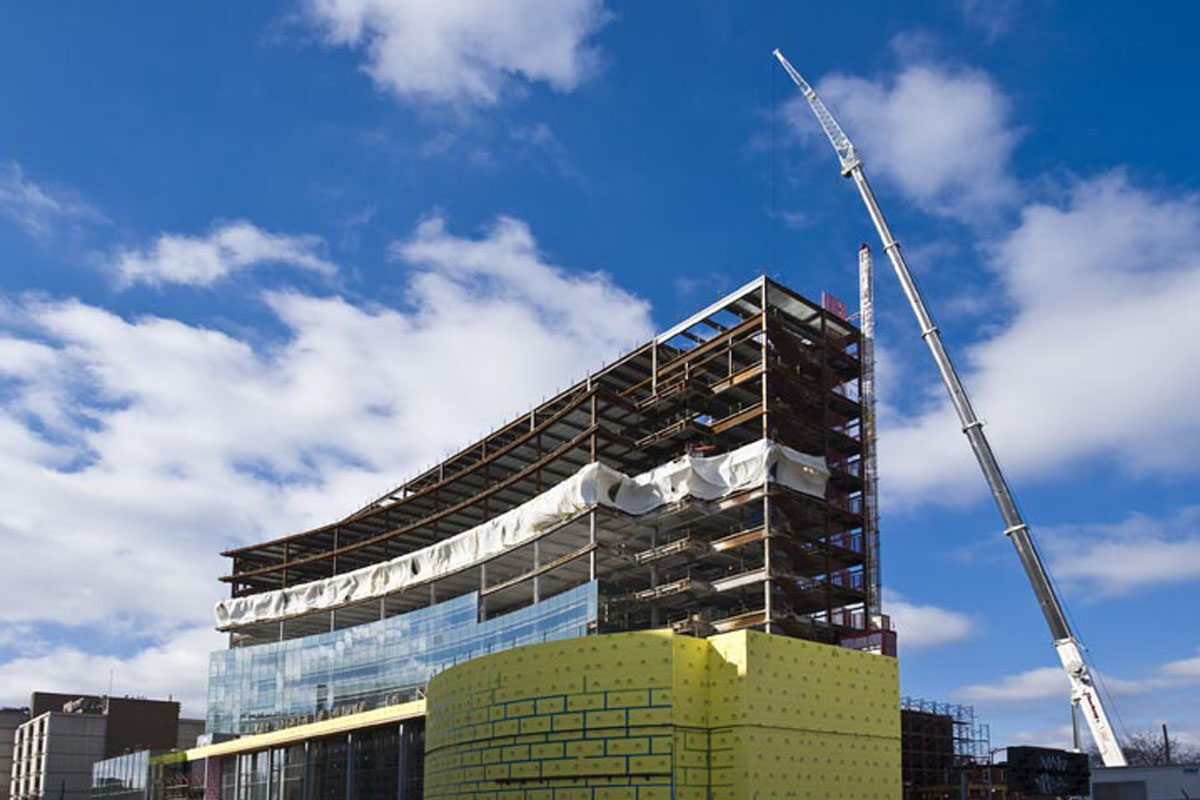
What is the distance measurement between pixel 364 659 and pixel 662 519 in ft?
128

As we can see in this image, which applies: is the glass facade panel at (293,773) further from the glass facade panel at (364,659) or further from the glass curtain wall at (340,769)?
the glass facade panel at (364,659)

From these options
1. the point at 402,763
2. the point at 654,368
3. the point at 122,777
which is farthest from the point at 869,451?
the point at 122,777

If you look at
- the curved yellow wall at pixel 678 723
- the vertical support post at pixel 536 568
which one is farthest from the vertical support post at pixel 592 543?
the curved yellow wall at pixel 678 723

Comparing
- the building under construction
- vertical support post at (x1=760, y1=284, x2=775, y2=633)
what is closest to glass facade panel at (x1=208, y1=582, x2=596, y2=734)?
the building under construction

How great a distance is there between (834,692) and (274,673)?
82906 millimetres

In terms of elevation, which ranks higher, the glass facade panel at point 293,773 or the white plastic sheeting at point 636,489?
the white plastic sheeting at point 636,489

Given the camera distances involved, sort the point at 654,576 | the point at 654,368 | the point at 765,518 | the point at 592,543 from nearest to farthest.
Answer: the point at 765,518
the point at 592,543
the point at 654,576
the point at 654,368

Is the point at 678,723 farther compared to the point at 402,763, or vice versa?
the point at 402,763

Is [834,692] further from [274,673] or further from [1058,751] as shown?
[274,673]

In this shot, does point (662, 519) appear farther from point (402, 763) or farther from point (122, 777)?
point (122, 777)

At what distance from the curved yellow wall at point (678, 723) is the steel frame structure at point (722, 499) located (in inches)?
1103

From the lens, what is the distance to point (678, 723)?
49688mm

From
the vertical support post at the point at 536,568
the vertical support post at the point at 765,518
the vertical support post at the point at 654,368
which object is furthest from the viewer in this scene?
the vertical support post at the point at 654,368

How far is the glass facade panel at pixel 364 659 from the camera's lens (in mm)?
91625
